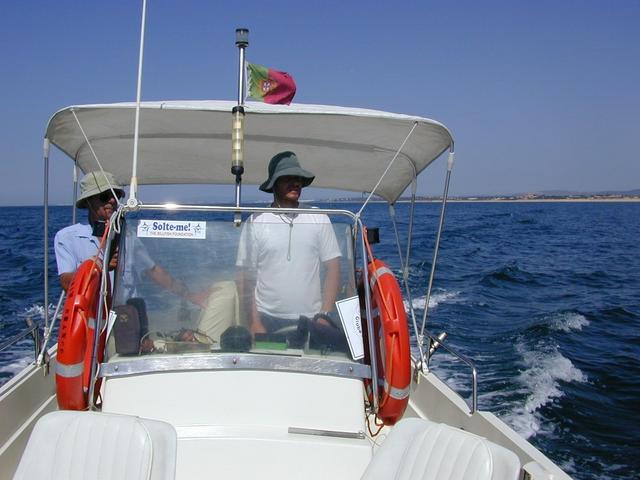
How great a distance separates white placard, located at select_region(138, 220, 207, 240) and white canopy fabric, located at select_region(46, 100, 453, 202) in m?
0.86

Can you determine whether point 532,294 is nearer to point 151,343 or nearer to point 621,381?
point 621,381

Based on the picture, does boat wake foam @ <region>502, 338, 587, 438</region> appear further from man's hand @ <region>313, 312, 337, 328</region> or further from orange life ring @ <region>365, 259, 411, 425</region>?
man's hand @ <region>313, 312, 337, 328</region>

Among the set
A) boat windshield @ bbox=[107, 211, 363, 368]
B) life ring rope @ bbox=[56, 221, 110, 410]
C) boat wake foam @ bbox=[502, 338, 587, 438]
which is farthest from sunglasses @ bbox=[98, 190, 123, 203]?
boat wake foam @ bbox=[502, 338, 587, 438]

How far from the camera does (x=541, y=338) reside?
10.2m

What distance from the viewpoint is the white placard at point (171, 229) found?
325 centimetres

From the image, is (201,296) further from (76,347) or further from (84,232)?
(84,232)

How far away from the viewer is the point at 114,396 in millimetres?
3041

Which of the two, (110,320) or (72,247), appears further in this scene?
(72,247)

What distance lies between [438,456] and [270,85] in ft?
8.36

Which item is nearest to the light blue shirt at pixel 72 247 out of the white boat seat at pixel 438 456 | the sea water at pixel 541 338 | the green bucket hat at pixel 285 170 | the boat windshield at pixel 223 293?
the boat windshield at pixel 223 293

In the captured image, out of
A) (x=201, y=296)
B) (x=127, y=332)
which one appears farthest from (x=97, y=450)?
(x=201, y=296)

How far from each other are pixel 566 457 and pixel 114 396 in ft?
15.8

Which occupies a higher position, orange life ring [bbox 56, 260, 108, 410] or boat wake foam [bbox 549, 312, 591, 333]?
orange life ring [bbox 56, 260, 108, 410]

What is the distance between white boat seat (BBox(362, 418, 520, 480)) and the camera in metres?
2.19
